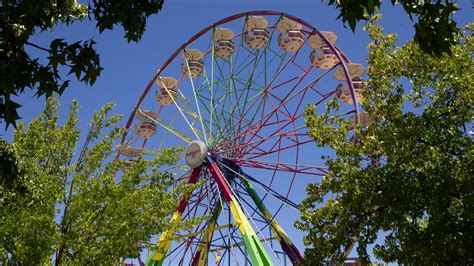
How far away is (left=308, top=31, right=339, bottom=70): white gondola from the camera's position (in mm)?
22453

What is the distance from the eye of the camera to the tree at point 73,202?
8.59 meters

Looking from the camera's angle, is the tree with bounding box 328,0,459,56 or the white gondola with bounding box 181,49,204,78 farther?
the white gondola with bounding box 181,49,204,78

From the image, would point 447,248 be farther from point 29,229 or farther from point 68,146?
point 68,146

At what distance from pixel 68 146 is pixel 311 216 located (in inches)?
187

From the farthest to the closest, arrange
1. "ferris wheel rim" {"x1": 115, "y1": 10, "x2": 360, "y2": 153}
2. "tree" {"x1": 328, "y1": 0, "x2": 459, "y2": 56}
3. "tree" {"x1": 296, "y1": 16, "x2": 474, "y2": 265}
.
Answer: "ferris wheel rim" {"x1": 115, "y1": 10, "x2": 360, "y2": 153} → "tree" {"x1": 296, "y1": 16, "x2": 474, "y2": 265} → "tree" {"x1": 328, "y1": 0, "x2": 459, "y2": 56}

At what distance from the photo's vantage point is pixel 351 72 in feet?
72.4

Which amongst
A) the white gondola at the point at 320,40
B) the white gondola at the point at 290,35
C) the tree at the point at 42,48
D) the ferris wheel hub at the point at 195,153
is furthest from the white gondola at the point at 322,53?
the tree at the point at 42,48

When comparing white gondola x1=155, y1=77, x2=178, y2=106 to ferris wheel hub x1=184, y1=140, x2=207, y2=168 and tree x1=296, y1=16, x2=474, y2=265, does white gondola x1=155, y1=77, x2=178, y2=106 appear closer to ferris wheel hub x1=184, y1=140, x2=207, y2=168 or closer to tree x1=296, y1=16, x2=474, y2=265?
ferris wheel hub x1=184, y1=140, x2=207, y2=168

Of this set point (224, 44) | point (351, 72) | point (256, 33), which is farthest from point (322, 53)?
point (224, 44)

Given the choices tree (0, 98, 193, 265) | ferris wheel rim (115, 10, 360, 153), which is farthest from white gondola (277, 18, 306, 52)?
tree (0, 98, 193, 265)

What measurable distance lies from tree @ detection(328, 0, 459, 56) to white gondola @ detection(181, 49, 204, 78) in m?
22.2

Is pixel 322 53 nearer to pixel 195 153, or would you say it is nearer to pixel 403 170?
pixel 195 153

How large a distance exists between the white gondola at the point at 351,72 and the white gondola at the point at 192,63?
23.2 ft

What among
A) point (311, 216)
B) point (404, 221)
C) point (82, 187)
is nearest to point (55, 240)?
point (82, 187)
